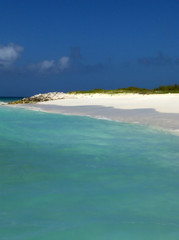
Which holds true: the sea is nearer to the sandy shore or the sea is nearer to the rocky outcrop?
the sandy shore

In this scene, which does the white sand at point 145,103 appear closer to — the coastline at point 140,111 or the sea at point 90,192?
the coastline at point 140,111

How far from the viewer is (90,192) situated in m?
4.59

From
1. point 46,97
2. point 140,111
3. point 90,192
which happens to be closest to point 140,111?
point 140,111

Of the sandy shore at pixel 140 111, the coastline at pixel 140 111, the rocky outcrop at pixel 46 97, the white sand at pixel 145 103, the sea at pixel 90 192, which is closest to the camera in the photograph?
the sea at pixel 90 192

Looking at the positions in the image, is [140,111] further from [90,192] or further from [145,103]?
[90,192]

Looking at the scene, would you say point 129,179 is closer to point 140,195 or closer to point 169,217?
point 140,195

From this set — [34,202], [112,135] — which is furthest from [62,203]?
[112,135]

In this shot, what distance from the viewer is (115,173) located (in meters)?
5.67

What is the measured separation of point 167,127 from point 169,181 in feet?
22.2

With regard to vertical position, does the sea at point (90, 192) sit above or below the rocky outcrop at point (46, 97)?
below

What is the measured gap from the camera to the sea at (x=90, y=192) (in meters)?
3.39

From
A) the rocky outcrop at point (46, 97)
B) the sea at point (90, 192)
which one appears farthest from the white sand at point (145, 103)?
the rocky outcrop at point (46, 97)

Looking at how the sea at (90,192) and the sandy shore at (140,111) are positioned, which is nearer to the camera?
the sea at (90,192)

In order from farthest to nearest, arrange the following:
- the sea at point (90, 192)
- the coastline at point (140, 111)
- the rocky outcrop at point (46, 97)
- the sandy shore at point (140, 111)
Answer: the rocky outcrop at point (46, 97), the sandy shore at point (140, 111), the coastline at point (140, 111), the sea at point (90, 192)
